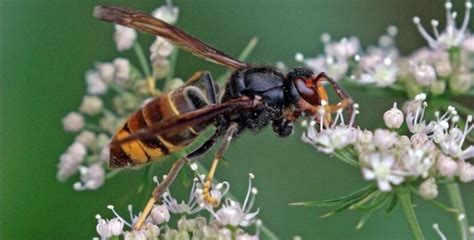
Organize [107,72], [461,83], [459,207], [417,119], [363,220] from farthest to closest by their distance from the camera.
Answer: [107,72] → [461,83] → [459,207] → [417,119] → [363,220]

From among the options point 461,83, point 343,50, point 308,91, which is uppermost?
point 343,50

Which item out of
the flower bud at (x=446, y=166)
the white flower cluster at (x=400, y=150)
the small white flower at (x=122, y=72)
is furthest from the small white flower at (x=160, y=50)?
the flower bud at (x=446, y=166)

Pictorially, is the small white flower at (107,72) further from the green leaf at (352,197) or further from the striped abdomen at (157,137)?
the green leaf at (352,197)

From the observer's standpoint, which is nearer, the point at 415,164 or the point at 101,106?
the point at 415,164

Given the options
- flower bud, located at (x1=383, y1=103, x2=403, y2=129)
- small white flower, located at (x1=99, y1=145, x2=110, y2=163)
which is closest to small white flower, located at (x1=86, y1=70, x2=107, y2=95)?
small white flower, located at (x1=99, y1=145, x2=110, y2=163)

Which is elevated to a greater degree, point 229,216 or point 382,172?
point 382,172

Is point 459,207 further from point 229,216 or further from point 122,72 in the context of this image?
point 122,72

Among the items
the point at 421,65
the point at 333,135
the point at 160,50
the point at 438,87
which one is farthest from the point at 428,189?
the point at 160,50
